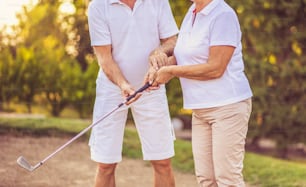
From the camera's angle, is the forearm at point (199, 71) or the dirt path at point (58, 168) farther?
the dirt path at point (58, 168)

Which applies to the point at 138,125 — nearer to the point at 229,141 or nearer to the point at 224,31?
the point at 229,141

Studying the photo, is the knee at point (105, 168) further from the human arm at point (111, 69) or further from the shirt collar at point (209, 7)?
the shirt collar at point (209, 7)

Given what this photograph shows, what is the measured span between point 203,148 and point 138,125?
0.54 metres

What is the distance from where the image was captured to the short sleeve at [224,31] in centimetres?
329

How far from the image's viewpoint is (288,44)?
1023 cm

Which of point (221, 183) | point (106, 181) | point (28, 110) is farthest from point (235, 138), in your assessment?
point (28, 110)

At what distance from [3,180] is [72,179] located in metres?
0.60

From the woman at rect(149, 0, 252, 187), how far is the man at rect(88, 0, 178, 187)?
314 millimetres

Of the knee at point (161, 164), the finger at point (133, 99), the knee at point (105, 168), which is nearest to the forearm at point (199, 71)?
the finger at point (133, 99)

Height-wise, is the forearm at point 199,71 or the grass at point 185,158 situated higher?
the forearm at point 199,71

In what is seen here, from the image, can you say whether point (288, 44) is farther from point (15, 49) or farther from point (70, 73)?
point (15, 49)

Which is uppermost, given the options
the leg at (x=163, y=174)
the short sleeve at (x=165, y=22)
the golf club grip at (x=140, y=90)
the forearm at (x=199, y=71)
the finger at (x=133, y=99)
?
the short sleeve at (x=165, y=22)

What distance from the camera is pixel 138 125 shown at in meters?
3.98

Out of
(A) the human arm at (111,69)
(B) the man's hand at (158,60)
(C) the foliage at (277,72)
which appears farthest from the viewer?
(C) the foliage at (277,72)
